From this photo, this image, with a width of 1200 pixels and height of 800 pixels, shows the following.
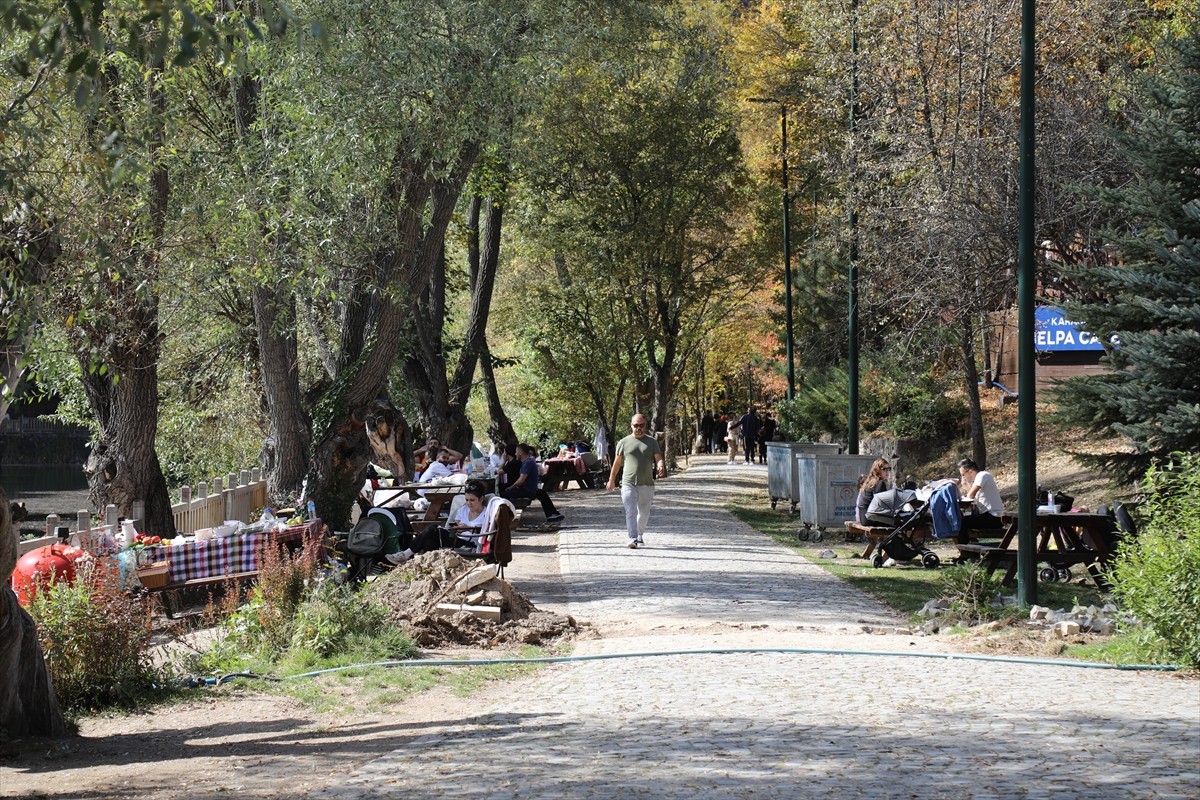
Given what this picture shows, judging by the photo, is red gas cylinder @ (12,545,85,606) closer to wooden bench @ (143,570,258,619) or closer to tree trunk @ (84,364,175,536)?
wooden bench @ (143,570,258,619)

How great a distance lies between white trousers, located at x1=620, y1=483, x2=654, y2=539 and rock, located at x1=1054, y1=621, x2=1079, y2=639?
8509 millimetres

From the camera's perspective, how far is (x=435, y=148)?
15.7 m

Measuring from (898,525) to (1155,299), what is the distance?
440cm

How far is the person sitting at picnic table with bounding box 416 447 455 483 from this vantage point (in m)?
23.1

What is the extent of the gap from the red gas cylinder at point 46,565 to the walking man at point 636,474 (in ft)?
26.4

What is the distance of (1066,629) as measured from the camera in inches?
427

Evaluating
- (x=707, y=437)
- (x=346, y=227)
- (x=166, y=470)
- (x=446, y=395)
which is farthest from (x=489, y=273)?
(x=707, y=437)

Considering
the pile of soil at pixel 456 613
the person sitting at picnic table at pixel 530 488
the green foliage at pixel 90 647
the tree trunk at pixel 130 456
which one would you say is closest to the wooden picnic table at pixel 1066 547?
the pile of soil at pixel 456 613

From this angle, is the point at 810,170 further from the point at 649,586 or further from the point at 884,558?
the point at 649,586

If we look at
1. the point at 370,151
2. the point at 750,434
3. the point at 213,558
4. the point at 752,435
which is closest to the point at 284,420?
the point at 213,558

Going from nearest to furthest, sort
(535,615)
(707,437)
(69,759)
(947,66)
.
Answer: (69,759) < (535,615) < (947,66) < (707,437)

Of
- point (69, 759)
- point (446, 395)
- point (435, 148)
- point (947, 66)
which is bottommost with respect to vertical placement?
point (69, 759)

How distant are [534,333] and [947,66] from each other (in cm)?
1769

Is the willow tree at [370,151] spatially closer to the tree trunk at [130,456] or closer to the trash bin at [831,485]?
the tree trunk at [130,456]
